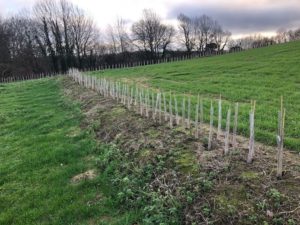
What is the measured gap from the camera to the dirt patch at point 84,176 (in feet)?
29.1

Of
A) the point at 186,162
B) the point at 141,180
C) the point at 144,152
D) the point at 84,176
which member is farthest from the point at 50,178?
the point at 186,162

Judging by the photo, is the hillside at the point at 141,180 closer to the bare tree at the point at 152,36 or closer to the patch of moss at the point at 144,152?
the patch of moss at the point at 144,152

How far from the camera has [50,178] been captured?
9.27m

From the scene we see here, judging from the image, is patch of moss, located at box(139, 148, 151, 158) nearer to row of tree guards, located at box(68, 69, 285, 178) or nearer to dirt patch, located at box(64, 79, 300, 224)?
dirt patch, located at box(64, 79, 300, 224)

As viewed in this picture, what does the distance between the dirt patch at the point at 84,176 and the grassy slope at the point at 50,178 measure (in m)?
0.20

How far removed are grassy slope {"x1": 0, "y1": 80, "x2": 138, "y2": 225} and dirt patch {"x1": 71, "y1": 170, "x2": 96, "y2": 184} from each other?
0.20 meters

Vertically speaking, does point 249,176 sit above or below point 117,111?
above

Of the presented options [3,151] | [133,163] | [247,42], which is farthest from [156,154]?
[247,42]

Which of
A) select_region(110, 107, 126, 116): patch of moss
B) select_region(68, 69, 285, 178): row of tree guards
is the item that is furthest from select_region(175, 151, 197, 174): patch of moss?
select_region(110, 107, 126, 116): patch of moss

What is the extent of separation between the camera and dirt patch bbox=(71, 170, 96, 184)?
887 centimetres

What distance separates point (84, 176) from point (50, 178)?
3.30 ft

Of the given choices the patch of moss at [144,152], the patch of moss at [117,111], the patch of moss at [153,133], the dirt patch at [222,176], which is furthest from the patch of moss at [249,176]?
the patch of moss at [117,111]

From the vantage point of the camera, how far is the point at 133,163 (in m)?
8.67

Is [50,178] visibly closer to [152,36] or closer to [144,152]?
[144,152]
